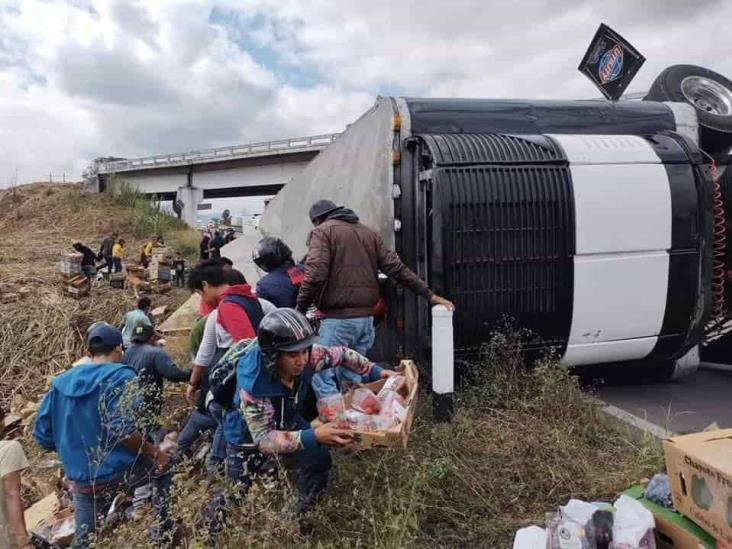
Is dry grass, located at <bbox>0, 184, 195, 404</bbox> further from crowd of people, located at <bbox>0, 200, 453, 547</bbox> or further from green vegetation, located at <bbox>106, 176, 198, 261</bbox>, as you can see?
crowd of people, located at <bbox>0, 200, 453, 547</bbox>

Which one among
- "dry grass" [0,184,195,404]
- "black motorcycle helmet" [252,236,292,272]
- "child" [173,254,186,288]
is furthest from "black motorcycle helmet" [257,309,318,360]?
"child" [173,254,186,288]

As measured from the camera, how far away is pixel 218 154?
1347 inches

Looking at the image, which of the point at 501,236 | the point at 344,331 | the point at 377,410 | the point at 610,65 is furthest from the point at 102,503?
the point at 610,65

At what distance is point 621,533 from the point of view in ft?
7.15

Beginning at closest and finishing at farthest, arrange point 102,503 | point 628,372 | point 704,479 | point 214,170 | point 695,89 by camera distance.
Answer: point 704,479, point 102,503, point 628,372, point 695,89, point 214,170

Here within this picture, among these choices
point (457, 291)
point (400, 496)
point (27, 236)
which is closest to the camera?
point (400, 496)

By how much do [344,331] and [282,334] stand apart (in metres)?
1.59

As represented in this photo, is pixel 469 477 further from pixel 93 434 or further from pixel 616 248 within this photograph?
pixel 616 248

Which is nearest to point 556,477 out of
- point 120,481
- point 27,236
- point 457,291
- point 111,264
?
point 457,291

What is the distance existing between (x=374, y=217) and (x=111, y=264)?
42.2ft

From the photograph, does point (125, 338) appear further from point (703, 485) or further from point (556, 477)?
point (703, 485)

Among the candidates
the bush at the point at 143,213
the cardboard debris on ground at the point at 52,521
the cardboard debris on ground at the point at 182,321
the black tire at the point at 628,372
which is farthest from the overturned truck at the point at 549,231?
the bush at the point at 143,213

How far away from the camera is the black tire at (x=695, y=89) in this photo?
5797mm

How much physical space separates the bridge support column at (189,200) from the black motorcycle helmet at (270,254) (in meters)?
32.7
